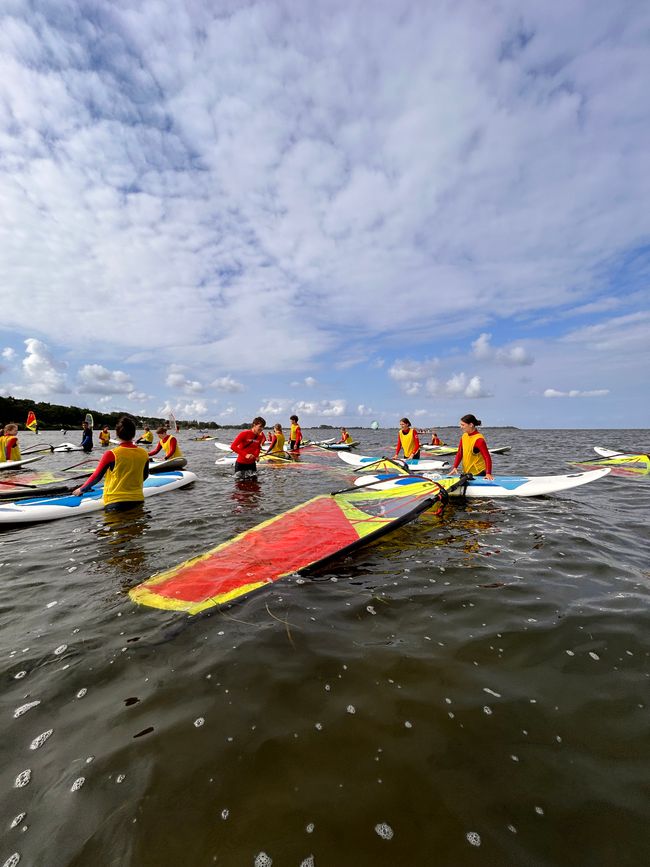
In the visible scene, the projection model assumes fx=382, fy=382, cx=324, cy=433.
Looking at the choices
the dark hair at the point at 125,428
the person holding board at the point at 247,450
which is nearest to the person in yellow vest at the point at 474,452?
the person holding board at the point at 247,450

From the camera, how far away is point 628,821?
6.39 ft

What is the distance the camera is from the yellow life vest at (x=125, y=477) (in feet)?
26.4

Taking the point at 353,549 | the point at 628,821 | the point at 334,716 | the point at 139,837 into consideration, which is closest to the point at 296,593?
the point at 353,549

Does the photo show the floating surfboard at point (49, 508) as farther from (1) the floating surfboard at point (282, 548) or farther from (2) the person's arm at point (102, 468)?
(1) the floating surfboard at point (282, 548)

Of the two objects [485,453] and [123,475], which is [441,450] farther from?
[123,475]

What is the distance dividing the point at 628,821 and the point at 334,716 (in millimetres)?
1628

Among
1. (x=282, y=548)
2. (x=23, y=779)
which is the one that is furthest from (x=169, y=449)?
(x=23, y=779)

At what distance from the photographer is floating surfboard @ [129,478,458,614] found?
14.4 ft

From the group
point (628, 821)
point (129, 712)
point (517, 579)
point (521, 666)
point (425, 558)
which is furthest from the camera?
point (425, 558)

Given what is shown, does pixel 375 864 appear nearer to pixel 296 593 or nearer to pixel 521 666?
pixel 521 666

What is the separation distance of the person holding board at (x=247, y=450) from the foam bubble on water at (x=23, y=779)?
36.0 feet

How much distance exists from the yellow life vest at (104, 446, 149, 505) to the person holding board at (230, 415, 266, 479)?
194 inches

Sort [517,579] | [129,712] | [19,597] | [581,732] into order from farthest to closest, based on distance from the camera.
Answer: [517,579]
[19,597]
[129,712]
[581,732]

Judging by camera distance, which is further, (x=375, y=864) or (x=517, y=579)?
(x=517, y=579)
